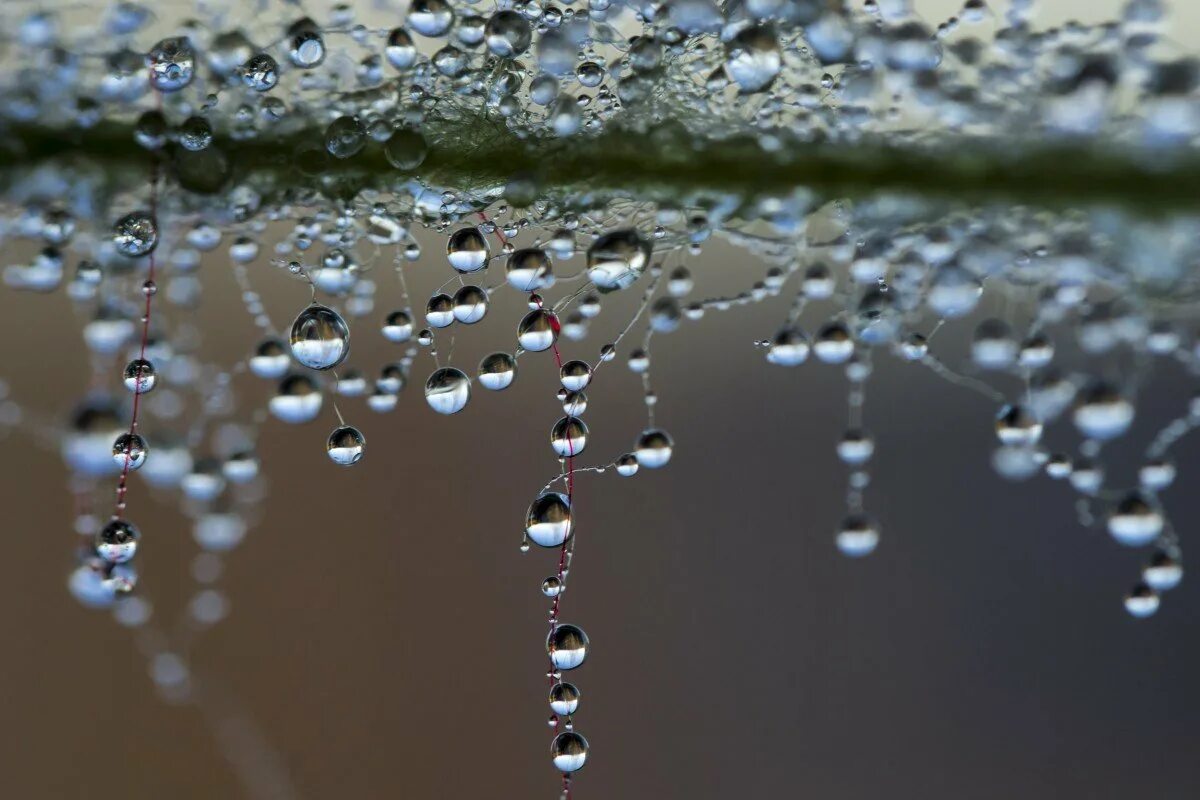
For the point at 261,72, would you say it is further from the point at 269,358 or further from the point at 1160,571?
the point at 1160,571

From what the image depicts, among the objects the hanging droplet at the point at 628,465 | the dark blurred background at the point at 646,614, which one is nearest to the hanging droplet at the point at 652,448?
the hanging droplet at the point at 628,465

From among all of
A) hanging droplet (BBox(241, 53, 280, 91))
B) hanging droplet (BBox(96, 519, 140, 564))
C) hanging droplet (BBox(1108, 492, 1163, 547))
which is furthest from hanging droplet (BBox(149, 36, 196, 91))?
hanging droplet (BBox(1108, 492, 1163, 547))

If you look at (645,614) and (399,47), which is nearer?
(399,47)

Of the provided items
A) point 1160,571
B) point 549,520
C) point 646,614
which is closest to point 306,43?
point 549,520

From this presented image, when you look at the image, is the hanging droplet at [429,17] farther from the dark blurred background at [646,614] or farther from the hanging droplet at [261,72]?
the dark blurred background at [646,614]

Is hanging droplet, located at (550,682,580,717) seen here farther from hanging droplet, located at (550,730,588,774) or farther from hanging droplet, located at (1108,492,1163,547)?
hanging droplet, located at (1108,492,1163,547)

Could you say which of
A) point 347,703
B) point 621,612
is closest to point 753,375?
point 621,612

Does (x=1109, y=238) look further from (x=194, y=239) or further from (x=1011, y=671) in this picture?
(x=1011, y=671)
